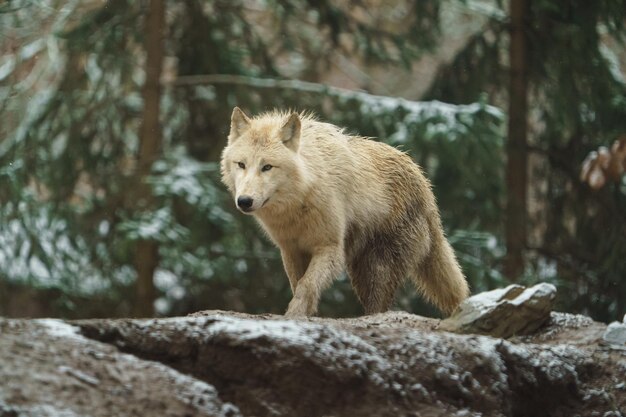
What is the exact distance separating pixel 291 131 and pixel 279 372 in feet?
9.17

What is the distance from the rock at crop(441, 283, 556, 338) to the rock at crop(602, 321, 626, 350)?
37 cm

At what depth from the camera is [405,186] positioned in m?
7.35

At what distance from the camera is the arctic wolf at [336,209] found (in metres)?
6.51

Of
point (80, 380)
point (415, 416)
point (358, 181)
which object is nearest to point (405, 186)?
point (358, 181)

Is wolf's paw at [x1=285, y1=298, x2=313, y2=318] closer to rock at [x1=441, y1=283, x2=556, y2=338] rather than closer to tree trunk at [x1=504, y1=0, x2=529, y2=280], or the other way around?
rock at [x1=441, y1=283, x2=556, y2=338]

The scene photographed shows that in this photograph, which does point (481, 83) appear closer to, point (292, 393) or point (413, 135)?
point (413, 135)

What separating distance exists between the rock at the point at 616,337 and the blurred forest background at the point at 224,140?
6213 millimetres

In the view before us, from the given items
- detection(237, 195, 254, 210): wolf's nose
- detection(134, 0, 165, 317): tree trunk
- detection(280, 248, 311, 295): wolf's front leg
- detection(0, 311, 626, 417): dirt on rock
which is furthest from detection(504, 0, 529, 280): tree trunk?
detection(0, 311, 626, 417): dirt on rock

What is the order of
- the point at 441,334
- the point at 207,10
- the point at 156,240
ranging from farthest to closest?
the point at 207,10, the point at 156,240, the point at 441,334

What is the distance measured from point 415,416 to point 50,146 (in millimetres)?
8738

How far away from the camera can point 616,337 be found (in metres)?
5.30

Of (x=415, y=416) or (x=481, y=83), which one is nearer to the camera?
(x=415, y=416)

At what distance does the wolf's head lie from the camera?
249 inches

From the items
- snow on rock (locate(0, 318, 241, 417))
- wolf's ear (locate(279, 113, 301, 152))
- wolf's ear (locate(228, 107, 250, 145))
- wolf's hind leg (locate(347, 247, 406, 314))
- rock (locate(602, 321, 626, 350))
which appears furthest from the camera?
wolf's hind leg (locate(347, 247, 406, 314))
